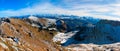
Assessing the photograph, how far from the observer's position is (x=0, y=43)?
196 metres

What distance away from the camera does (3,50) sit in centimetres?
18925

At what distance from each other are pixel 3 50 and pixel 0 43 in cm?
907

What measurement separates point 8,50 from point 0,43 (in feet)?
26.7

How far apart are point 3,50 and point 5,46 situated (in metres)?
9.27

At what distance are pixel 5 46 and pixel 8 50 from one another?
5.15m

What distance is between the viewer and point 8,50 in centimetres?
19500

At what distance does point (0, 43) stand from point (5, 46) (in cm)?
462
